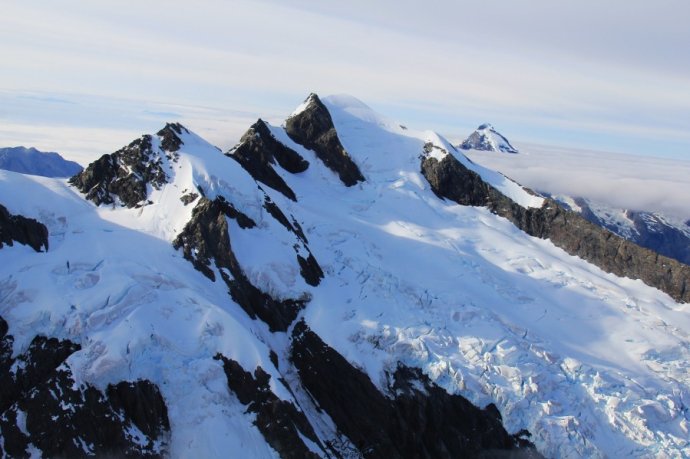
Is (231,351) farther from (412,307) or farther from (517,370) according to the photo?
(517,370)

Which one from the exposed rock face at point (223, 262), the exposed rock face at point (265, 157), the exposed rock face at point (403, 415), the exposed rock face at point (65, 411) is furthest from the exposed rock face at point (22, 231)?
the exposed rock face at point (265, 157)

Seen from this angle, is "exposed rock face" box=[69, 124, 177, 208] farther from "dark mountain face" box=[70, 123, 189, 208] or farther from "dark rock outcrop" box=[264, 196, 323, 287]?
"dark rock outcrop" box=[264, 196, 323, 287]

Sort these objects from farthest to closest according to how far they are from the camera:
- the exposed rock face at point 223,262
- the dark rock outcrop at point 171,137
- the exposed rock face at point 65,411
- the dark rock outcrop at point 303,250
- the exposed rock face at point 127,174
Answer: the dark rock outcrop at point 171,137 → the exposed rock face at point 127,174 → the dark rock outcrop at point 303,250 → the exposed rock face at point 223,262 → the exposed rock face at point 65,411

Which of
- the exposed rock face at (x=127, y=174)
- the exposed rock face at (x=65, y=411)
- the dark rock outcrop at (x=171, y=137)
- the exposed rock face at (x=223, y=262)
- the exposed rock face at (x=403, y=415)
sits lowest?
the exposed rock face at (x=403, y=415)

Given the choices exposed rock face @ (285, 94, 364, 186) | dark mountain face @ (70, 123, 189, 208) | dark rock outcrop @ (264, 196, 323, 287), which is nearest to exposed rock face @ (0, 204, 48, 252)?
dark mountain face @ (70, 123, 189, 208)

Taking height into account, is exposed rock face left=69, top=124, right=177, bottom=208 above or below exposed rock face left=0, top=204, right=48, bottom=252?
above

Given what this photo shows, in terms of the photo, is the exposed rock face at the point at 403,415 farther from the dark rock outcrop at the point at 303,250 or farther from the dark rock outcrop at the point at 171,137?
the dark rock outcrop at the point at 171,137

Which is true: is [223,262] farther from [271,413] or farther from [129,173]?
[271,413]
